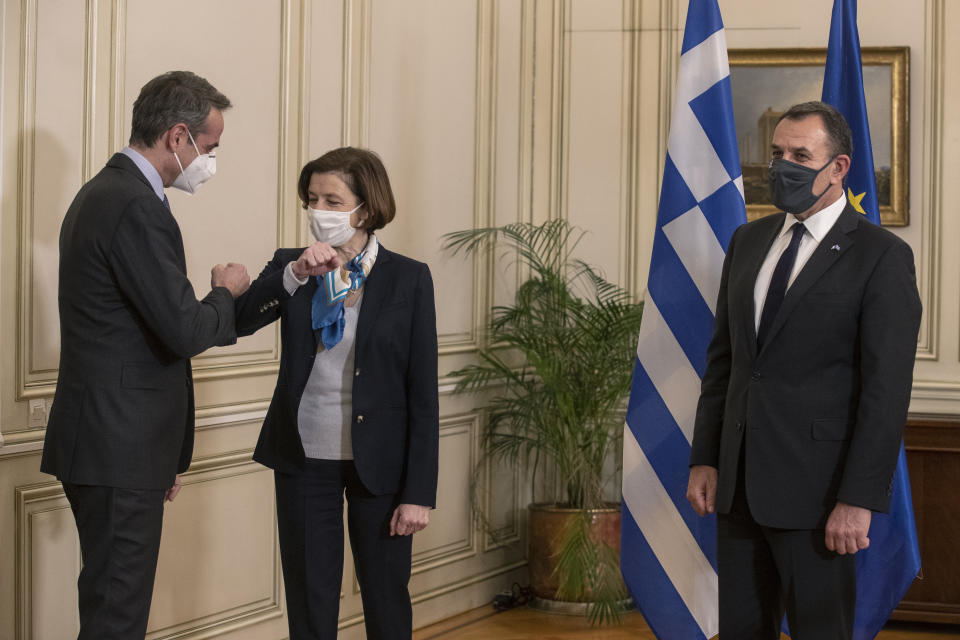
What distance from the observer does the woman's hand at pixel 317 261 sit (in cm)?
237

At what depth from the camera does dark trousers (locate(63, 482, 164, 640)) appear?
7.05ft

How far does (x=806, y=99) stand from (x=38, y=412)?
3529mm

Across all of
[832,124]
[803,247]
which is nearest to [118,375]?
[803,247]

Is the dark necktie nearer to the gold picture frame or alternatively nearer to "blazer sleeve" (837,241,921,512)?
"blazer sleeve" (837,241,921,512)

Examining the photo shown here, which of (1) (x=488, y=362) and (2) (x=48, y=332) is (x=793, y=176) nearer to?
(2) (x=48, y=332)

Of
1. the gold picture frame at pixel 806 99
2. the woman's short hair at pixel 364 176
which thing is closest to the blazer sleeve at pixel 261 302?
the woman's short hair at pixel 364 176

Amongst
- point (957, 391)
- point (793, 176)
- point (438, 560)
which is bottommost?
point (438, 560)

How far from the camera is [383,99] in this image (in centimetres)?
414

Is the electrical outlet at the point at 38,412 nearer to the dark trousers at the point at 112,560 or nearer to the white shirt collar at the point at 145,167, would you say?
the dark trousers at the point at 112,560

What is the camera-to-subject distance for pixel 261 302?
2514 mm

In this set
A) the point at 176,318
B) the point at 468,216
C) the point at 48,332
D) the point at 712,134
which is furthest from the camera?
the point at 468,216

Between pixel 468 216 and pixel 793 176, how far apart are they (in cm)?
231

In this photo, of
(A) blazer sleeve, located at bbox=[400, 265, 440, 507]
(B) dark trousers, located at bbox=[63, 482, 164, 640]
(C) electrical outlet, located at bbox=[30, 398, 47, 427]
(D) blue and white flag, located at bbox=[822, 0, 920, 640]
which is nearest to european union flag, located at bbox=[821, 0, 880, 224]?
(D) blue and white flag, located at bbox=[822, 0, 920, 640]

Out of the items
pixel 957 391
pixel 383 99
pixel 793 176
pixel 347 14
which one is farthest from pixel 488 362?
pixel 793 176
